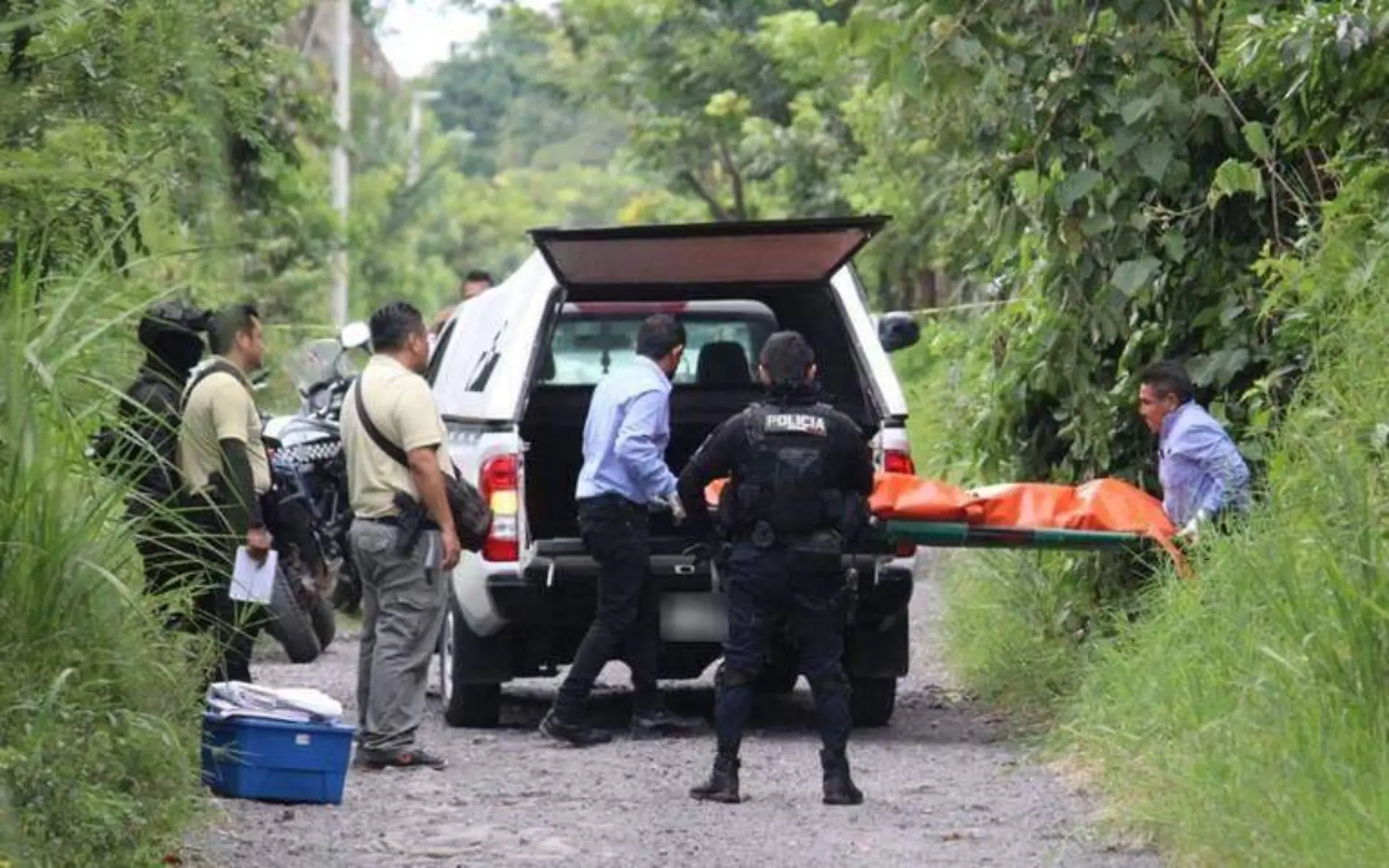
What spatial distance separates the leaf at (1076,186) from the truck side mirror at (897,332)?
1.58m

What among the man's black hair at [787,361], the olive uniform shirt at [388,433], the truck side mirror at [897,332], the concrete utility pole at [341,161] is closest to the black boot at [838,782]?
the man's black hair at [787,361]

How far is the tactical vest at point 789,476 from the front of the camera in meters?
9.54

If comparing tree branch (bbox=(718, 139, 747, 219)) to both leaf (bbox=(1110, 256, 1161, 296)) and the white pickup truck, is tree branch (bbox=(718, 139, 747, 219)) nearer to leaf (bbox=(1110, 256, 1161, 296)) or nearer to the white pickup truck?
the white pickup truck

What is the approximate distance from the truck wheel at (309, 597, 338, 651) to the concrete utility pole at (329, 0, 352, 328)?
18748mm

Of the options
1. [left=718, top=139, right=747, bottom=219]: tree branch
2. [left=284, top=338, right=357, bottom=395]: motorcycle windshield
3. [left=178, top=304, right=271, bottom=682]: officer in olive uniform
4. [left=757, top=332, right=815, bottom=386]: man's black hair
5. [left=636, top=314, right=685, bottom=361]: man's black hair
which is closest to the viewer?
[left=757, top=332, right=815, bottom=386]: man's black hair

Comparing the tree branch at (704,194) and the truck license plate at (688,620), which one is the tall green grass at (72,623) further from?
the tree branch at (704,194)

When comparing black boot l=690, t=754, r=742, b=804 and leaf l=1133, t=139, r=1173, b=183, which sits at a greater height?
leaf l=1133, t=139, r=1173, b=183

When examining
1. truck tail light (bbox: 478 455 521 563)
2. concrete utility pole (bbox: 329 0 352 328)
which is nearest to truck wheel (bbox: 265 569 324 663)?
truck tail light (bbox: 478 455 521 563)

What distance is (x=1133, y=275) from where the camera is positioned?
11273 millimetres

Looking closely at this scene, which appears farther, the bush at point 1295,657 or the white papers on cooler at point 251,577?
the white papers on cooler at point 251,577

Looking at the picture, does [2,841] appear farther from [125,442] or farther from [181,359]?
[181,359]

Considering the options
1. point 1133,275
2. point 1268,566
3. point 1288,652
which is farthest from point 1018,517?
point 1288,652

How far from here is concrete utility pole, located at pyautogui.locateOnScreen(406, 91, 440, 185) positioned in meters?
63.7

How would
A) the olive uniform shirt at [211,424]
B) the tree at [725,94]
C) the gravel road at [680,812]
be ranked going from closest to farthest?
the gravel road at [680,812]
the olive uniform shirt at [211,424]
the tree at [725,94]
